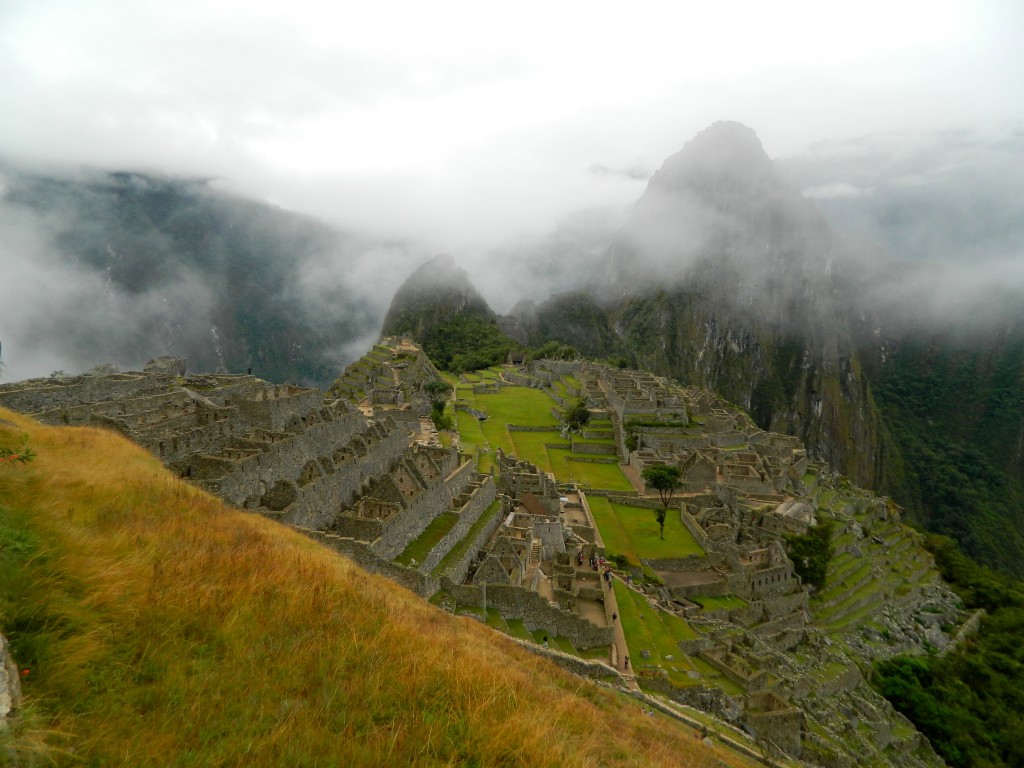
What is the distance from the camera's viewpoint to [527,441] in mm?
50156

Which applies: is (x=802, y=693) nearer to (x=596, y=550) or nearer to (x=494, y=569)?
(x=596, y=550)

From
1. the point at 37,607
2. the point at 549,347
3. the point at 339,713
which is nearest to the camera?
the point at 37,607

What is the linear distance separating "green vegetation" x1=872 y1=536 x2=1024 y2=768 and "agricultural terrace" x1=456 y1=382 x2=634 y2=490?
804 inches

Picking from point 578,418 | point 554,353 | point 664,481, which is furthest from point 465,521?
point 554,353

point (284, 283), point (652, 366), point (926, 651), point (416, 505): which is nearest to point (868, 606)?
point (926, 651)

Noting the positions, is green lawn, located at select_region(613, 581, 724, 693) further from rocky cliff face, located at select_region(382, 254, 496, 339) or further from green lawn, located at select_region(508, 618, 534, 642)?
rocky cliff face, located at select_region(382, 254, 496, 339)

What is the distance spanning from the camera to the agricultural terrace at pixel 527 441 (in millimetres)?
42812

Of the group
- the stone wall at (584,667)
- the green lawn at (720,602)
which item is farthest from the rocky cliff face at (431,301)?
the stone wall at (584,667)

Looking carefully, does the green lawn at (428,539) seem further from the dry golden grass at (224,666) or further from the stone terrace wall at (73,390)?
the dry golden grass at (224,666)

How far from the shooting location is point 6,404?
15062 millimetres

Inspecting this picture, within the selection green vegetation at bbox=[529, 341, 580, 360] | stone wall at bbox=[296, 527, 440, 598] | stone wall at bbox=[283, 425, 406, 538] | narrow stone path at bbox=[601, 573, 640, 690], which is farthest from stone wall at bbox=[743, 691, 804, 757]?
green vegetation at bbox=[529, 341, 580, 360]

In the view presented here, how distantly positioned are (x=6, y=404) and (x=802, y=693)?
3244 centimetres

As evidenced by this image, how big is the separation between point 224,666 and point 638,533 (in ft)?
108

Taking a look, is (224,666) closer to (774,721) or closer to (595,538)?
(774,721)
